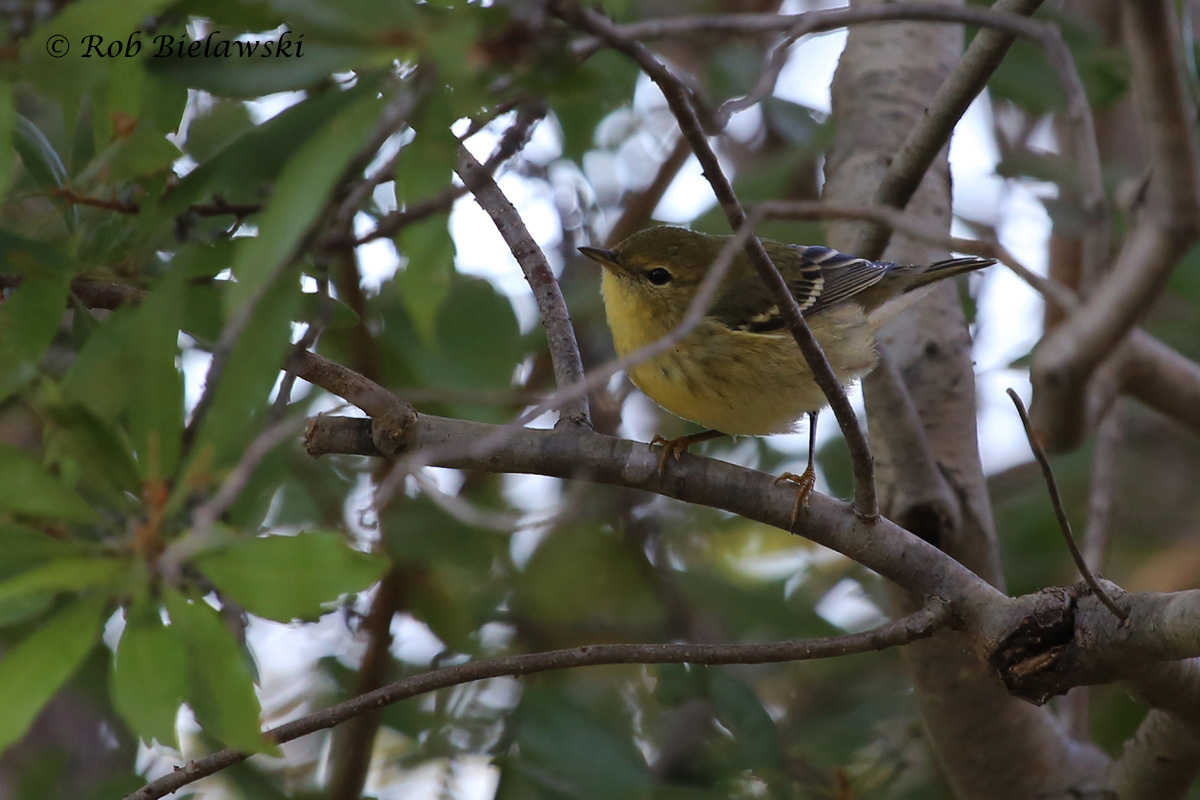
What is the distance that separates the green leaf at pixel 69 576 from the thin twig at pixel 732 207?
86 centimetres

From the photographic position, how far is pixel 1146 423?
5.71 meters

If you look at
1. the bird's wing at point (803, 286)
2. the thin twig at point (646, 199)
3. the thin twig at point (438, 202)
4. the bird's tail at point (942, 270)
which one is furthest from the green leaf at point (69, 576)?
the thin twig at point (646, 199)

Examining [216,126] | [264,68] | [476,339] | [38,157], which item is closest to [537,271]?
[476,339]

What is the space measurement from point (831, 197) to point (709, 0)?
2.61m

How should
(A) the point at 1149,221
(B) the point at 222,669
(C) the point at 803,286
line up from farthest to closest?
1. (C) the point at 803,286
2. (A) the point at 1149,221
3. (B) the point at 222,669

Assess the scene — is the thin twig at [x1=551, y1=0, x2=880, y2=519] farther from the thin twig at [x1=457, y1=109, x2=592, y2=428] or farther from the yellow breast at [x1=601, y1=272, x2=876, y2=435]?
the yellow breast at [x1=601, y1=272, x2=876, y2=435]

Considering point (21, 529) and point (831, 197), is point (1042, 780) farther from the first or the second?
point (21, 529)

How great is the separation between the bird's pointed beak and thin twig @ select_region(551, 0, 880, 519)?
155 cm

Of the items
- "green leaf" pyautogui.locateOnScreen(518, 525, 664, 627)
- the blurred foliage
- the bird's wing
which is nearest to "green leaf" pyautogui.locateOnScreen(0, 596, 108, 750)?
the blurred foliage

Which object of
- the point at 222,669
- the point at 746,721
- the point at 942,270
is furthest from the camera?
the point at 942,270

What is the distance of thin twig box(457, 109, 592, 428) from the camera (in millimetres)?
2504

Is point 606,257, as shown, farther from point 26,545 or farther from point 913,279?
point 26,545

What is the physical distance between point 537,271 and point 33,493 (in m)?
1.43

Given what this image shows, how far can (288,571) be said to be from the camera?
1.33 m
